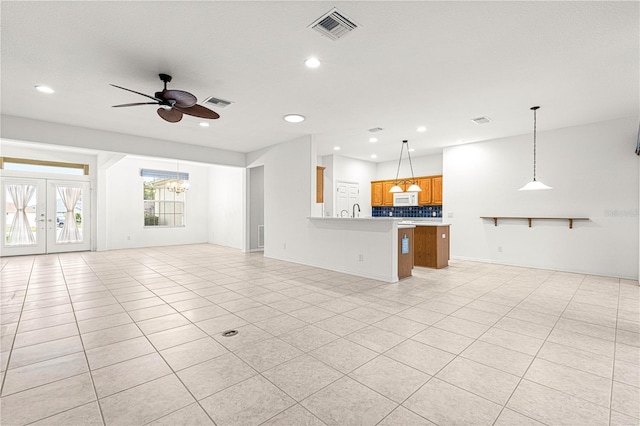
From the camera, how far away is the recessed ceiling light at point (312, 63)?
10.2ft

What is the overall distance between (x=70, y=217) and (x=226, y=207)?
438cm

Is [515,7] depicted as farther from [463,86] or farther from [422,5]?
[463,86]

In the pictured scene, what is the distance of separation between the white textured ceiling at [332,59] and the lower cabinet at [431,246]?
7.54ft

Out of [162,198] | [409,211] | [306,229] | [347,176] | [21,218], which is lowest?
[306,229]

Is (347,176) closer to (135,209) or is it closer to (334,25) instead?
(334,25)

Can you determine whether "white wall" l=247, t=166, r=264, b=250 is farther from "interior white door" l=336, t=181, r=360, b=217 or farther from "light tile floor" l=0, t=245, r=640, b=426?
"light tile floor" l=0, t=245, r=640, b=426

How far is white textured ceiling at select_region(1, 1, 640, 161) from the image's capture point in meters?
2.38

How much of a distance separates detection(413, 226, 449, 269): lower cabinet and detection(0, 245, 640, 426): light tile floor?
1.44 metres

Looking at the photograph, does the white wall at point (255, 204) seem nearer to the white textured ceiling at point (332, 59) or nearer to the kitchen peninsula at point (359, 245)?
the kitchen peninsula at point (359, 245)

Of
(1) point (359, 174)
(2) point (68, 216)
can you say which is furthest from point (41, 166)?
(1) point (359, 174)

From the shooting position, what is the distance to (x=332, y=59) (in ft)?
10.2

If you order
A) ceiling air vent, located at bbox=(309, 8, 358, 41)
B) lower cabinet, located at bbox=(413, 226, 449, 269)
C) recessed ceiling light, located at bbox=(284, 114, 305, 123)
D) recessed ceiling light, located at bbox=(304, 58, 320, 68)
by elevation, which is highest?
recessed ceiling light, located at bbox=(284, 114, 305, 123)

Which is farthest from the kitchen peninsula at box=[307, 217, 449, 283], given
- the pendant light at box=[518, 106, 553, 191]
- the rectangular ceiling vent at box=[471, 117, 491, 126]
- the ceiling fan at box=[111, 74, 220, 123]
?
the ceiling fan at box=[111, 74, 220, 123]

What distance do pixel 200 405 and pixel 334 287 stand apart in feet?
9.52
